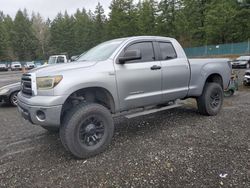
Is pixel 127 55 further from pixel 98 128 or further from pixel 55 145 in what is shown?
pixel 55 145

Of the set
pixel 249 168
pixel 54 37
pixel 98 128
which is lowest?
pixel 249 168

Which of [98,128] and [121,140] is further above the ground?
[98,128]

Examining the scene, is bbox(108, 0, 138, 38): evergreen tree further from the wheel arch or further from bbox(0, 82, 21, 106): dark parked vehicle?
the wheel arch

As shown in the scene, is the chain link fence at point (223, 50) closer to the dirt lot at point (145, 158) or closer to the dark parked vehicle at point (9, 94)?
the dark parked vehicle at point (9, 94)

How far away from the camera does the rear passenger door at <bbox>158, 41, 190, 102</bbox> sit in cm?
535

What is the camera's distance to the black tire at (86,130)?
157 inches

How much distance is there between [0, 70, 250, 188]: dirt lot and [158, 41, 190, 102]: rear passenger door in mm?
777

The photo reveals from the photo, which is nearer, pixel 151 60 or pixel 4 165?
pixel 4 165

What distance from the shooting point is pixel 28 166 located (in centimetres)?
402

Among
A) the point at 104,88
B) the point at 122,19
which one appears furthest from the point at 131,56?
the point at 122,19

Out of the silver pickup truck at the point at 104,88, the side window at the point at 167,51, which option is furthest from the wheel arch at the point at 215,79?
the side window at the point at 167,51

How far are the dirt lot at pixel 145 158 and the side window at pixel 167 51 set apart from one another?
1.56m

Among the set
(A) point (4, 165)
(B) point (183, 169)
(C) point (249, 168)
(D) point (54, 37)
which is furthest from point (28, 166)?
(D) point (54, 37)

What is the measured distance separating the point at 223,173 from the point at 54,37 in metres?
73.5
